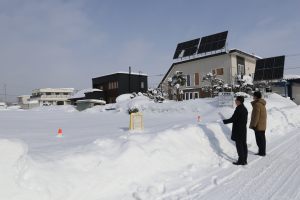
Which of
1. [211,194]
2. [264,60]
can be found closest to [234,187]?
[211,194]

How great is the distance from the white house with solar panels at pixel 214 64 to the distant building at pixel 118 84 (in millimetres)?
10189

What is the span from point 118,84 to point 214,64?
1790cm

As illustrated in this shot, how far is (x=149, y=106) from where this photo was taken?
2362 centimetres

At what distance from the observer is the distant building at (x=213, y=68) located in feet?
103

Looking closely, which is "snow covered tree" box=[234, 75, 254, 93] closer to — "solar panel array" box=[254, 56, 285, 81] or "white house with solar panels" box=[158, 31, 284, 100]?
"white house with solar panels" box=[158, 31, 284, 100]

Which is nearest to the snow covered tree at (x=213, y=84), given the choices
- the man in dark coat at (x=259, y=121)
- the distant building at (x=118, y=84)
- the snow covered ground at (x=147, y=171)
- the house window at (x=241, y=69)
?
the house window at (x=241, y=69)

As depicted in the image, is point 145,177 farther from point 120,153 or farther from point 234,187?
point 234,187

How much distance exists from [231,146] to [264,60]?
93.9ft

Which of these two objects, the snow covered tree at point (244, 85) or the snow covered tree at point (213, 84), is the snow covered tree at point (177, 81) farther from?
the snow covered tree at point (244, 85)

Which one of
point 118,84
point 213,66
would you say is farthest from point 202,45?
point 118,84

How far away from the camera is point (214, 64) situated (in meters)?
32.7

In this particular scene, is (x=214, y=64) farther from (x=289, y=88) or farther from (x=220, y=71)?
(x=289, y=88)

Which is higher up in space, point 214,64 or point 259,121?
point 214,64

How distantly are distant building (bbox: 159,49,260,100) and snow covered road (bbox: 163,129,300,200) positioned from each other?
984 inches
